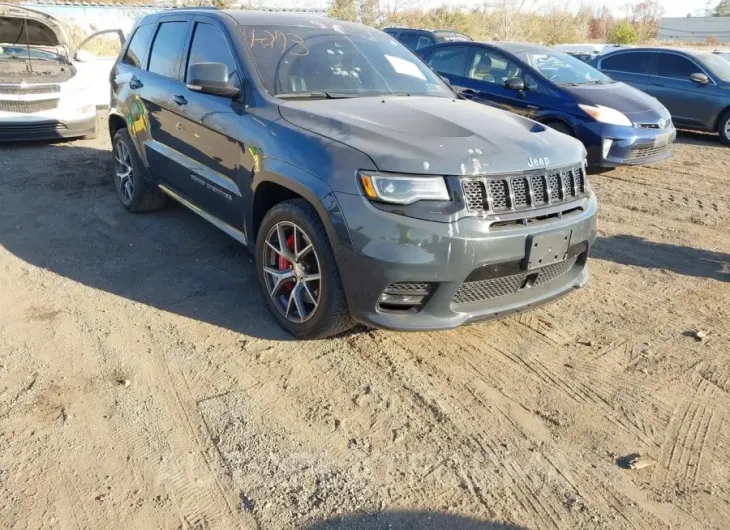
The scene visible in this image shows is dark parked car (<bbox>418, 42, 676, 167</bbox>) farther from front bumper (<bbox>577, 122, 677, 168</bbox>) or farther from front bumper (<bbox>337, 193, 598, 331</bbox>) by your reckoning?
front bumper (<bbox>337, 193, 598, 331</bbox>)

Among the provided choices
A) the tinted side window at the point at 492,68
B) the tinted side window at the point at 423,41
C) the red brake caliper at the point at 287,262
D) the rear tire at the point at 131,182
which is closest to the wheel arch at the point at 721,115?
the tinted side window at the point at 492,68

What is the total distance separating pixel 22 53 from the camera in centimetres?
969

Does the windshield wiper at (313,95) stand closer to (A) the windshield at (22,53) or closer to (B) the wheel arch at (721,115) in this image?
(A) the windshield at (22,53)

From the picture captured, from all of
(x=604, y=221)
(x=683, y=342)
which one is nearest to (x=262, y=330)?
(x=683, y=342)

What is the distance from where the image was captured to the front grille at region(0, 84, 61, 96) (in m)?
8.57

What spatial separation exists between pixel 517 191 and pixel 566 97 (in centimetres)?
537

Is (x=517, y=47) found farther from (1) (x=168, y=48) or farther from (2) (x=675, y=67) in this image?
(1) (x=168, y=48)

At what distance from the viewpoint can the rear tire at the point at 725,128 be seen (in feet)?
34.1

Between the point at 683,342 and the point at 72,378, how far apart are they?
3523 mm

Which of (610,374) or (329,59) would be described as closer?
(610,374)

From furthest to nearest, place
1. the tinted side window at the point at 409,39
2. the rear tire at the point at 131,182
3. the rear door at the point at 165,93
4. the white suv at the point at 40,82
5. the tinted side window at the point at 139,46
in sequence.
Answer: the tinted side window at the point at 409,39 < the white suv at the point at 40,82 < the rear tire at the point at 131,182 < the tinted side window at the point at 139,46 < the rear door at the point at 165,93

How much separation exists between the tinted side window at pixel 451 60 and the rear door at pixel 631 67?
427 centimetres

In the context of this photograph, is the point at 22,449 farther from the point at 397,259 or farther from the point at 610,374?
the point at 610,374

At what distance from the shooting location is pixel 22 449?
8.79ft
